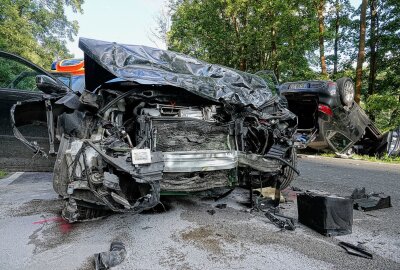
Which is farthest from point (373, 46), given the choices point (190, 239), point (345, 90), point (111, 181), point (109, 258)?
point (109, 258)

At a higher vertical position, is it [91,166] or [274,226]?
[91,166]

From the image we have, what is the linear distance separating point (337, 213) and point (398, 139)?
20.3 feet

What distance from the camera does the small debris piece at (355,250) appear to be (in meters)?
2.08

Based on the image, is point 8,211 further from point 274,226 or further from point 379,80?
point 379,80

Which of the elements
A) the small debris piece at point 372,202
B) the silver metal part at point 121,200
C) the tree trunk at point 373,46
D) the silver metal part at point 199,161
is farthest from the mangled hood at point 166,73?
the tree trunk at point 373,46

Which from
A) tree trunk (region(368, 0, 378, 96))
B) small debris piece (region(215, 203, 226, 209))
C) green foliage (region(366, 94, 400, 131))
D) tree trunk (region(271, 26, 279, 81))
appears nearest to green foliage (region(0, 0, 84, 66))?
tree trunk (region(271, 26, 279, 81))

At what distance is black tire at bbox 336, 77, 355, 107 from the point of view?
6555 millimetres

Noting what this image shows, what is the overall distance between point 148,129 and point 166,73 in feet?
1.90

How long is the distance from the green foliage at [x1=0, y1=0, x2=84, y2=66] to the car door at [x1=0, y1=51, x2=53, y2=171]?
1068 centimetres

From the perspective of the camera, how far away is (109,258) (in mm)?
1942

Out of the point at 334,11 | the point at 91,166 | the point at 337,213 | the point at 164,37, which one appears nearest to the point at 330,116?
A: the point at 337,213

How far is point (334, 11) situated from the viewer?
1634 centimetres

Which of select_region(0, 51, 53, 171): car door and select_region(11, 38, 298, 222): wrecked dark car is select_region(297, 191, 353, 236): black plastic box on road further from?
select_region(0, 51, 53, 171): car door

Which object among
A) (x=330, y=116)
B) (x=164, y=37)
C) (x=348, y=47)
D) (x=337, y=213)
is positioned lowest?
(x=337, y=213)
